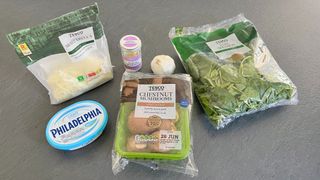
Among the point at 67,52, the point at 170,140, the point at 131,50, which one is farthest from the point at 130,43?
the point at 170,140

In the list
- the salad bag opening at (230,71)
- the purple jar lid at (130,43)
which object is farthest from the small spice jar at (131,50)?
the salad bag opening at (230,71)

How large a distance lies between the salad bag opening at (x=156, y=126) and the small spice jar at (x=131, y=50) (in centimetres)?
6

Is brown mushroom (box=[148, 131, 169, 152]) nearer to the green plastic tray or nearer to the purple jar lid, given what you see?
the green plastic tray

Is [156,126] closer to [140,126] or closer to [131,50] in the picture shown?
[140,126]

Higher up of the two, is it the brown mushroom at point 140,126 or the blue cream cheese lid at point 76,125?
the brown mushroom at point 140,126

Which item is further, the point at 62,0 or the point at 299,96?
the point at 62,0

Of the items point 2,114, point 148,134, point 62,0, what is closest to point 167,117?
point 148,134

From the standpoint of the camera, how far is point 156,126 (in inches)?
21.0

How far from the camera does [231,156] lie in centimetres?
56

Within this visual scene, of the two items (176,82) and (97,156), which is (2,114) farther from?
(176,82)

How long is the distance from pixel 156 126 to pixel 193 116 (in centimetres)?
12

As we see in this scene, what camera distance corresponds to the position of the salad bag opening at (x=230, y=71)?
0.58 metres

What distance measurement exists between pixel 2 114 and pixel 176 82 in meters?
0.42

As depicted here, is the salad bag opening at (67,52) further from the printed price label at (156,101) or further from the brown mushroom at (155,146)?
the brown mushroom at (155,146)
